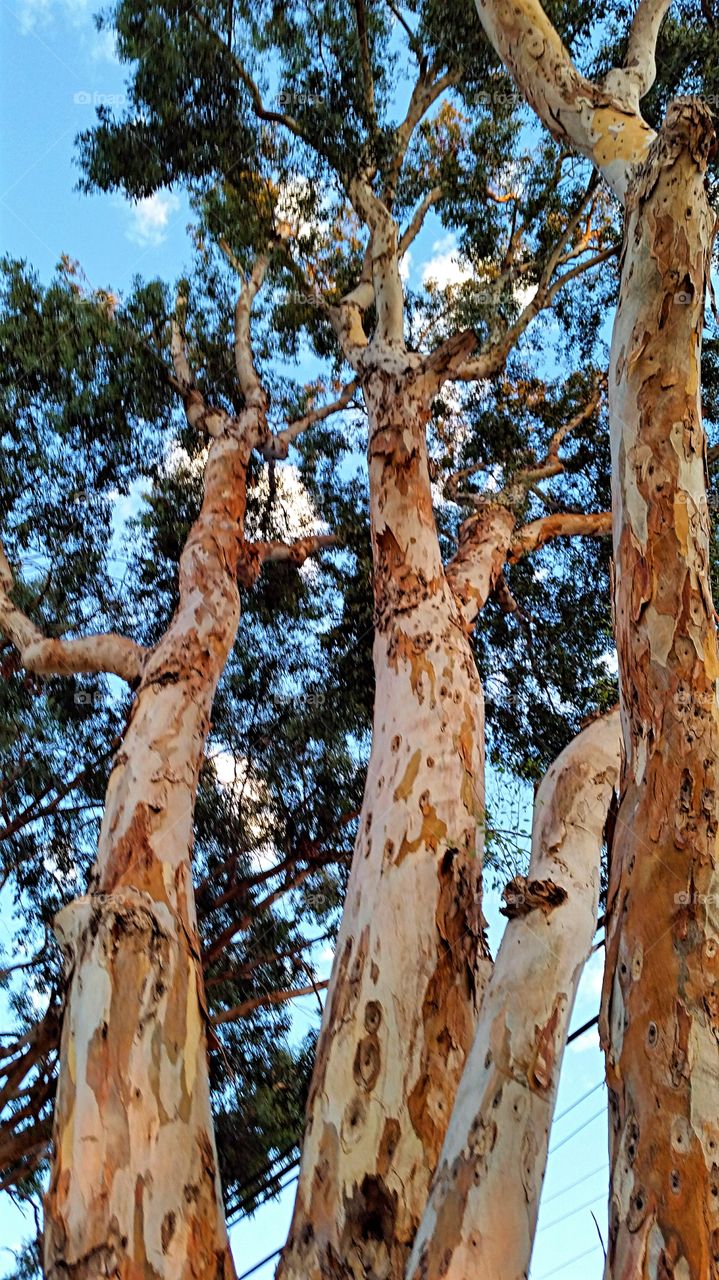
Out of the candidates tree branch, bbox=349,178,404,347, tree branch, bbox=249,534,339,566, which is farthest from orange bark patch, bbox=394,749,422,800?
tree branch, bbox=349,178,404,347

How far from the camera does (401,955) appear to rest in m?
2.73

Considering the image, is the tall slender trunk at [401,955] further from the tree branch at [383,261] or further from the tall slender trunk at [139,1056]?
the tree branch at [383,261]

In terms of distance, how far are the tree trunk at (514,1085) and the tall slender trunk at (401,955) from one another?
0.33 meters

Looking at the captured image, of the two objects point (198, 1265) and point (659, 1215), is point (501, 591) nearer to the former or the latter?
point (198, 1265)

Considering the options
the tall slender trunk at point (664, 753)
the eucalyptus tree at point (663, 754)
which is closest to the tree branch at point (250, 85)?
the eucalyptus tree at point (663, 754)

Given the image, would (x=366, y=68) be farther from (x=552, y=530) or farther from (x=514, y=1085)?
(x=514, y=1085)

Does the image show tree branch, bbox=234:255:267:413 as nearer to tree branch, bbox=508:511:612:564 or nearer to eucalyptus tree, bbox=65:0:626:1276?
eucalyptus tree, bbox=65:0:626:1276

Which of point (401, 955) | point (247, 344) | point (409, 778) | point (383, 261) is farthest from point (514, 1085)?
point (247, 344)

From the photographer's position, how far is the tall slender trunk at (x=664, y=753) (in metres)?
1.47

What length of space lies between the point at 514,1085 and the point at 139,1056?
3.57 ft

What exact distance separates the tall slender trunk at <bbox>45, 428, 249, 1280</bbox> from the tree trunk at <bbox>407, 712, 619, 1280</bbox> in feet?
2.48

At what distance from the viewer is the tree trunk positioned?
6.07 ft

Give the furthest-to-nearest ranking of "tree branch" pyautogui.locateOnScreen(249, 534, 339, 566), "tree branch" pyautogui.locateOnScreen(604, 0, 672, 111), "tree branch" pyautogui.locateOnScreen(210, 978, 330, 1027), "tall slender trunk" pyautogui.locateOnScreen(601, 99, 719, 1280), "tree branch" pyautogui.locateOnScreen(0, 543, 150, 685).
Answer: "tree branch" pyautogui.locateOnScreen(249, 534, 339, 566) → "tree branch" pyautogui.locateOnScreen(210, 978, 330, 1027) → "tree branch" pyautogui.locateOnScreen(0, 543, 150, 685) → "tree branch" pyautogui.locateOnScreen(604, 0, 672, 111) → "tall slender trunk" pyautogui.locateOnScreen(601, 99, 719, 1280)

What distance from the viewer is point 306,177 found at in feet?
25.1
